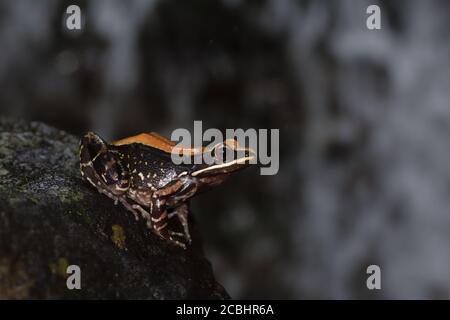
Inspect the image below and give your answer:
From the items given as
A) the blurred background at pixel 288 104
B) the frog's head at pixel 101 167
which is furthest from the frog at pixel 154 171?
the blurred background at pixel 288 104

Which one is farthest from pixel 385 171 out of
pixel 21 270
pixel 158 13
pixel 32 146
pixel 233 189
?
pixel 21 270

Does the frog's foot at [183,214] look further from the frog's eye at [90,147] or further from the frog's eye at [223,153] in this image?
the frog's eye at [90,147]

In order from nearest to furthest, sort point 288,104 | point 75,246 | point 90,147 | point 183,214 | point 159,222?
1. point 75,246
2. point 159,222
3. point 90,147
4. point 183,214
5. point 288,104

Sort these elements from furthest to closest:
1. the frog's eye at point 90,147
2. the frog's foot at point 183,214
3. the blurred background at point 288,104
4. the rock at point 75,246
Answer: the blurred background at point 288,104
the frog's foot at point 183,214
the frog's eye at point 90,147
the rock at point 75,246

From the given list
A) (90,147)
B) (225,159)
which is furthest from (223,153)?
(90,147)

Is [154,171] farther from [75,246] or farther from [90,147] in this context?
[75,246]

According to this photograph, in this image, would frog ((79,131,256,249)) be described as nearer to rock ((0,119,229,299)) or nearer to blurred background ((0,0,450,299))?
rock ((0,119,229,299))

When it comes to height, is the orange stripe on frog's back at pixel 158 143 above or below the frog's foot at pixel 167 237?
above
